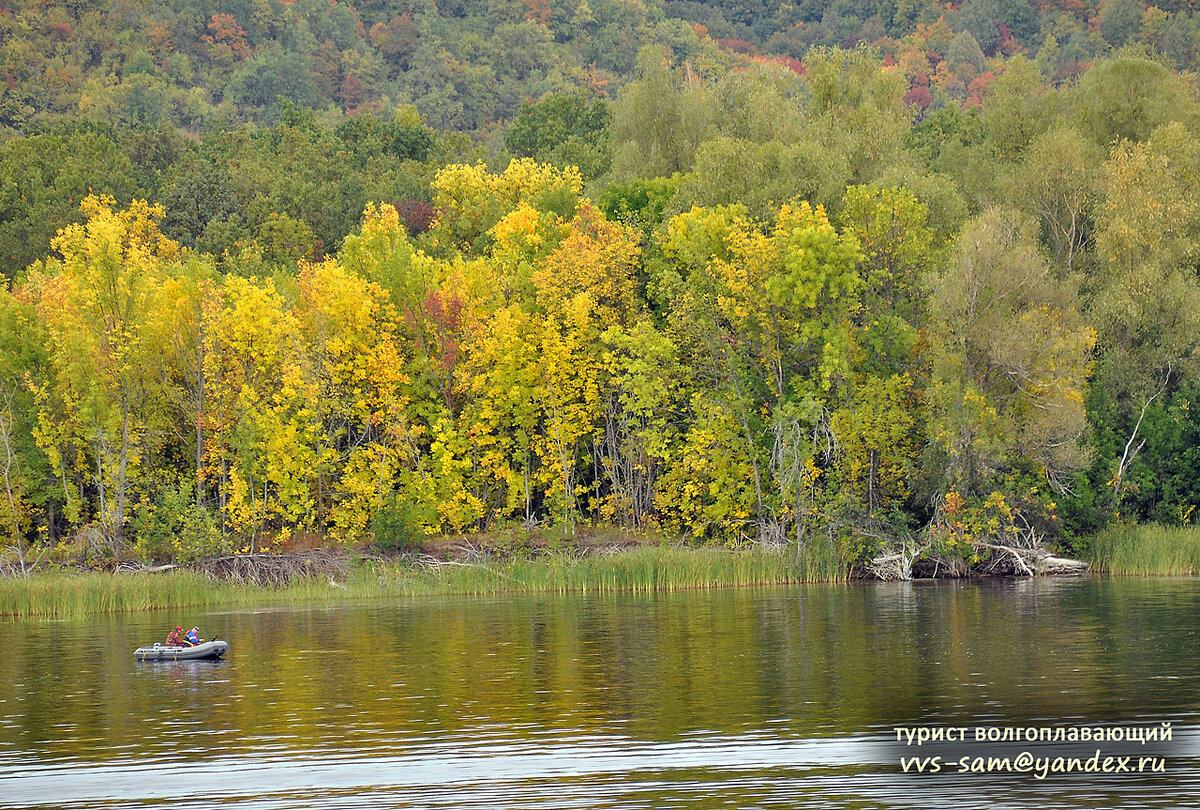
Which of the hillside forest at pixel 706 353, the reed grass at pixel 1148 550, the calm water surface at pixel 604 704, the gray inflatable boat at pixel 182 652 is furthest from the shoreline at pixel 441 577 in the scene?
the gray inflatable boat at pixel 182 652

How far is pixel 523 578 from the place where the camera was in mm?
61656

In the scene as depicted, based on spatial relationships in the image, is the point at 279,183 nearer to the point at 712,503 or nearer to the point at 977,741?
the point at 712,503

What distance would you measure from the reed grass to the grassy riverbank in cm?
1085

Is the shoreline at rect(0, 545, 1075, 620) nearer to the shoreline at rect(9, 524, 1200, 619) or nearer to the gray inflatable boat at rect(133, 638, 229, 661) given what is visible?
the shoreline at rect(9, 524, 1200, 619)

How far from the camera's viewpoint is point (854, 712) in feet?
95.1

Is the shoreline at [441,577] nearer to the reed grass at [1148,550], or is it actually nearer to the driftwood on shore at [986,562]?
the driftwood on shore at [986,562]

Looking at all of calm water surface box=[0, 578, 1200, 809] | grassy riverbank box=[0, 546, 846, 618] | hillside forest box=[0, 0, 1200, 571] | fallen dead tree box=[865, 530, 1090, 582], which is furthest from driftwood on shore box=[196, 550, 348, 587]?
fallen dead tree box=[865, 530, 1090, 582]

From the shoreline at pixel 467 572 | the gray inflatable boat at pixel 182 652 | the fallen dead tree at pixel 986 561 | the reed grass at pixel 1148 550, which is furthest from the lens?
the fallen dead tree at pixel 986 561

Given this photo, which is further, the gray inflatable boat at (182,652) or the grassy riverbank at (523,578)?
the grassy riverbank at (523,578)

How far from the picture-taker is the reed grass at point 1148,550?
58.0 metres

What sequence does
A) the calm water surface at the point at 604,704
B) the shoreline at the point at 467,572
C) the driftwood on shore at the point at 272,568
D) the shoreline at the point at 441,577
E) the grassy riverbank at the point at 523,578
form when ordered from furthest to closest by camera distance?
1. the driftwood on shore at the point at 272,568
2. the grassy riverbank at the point at 523,578
3. the shoreline at the point at 441,577
4. the shoreline at the point at 467,572
5. the calm water surface at the point at 604,704

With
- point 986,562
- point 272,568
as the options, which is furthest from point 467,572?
point 986,562

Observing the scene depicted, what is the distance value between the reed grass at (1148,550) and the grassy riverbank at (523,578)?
10847mm

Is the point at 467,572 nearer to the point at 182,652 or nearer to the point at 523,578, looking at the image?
the point at 523,578
